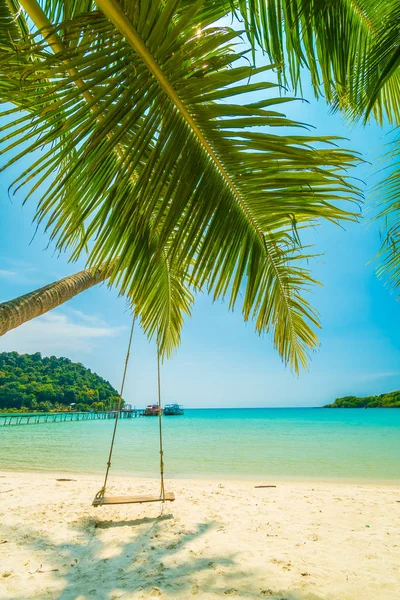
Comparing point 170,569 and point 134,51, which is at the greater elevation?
point 134,51

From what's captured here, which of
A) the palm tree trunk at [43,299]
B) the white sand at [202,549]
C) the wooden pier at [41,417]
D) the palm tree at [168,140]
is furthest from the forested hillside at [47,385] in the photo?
the palm tree at [168,140]

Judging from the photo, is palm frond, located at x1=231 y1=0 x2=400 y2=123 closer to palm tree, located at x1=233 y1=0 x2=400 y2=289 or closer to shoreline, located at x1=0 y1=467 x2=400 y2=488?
palm tree, located at x1=233 y1=0 x2=400 y2=289

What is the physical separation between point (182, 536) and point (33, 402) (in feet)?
168

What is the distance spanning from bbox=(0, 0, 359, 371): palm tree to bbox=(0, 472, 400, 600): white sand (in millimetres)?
2422

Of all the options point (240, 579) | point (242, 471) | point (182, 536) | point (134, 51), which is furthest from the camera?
point (242, 471)

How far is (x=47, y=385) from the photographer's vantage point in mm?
47688

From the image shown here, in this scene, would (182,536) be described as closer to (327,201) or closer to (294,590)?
(294,590)

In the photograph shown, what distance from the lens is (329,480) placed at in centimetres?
923

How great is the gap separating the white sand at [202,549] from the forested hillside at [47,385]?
141 ft

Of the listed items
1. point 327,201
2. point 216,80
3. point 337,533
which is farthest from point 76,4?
point 337,533

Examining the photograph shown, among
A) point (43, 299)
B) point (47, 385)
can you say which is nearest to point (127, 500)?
point (43, 299)

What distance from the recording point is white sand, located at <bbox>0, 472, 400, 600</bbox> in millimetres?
2637

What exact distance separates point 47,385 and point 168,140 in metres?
52.6

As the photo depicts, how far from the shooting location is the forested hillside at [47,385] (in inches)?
1741
